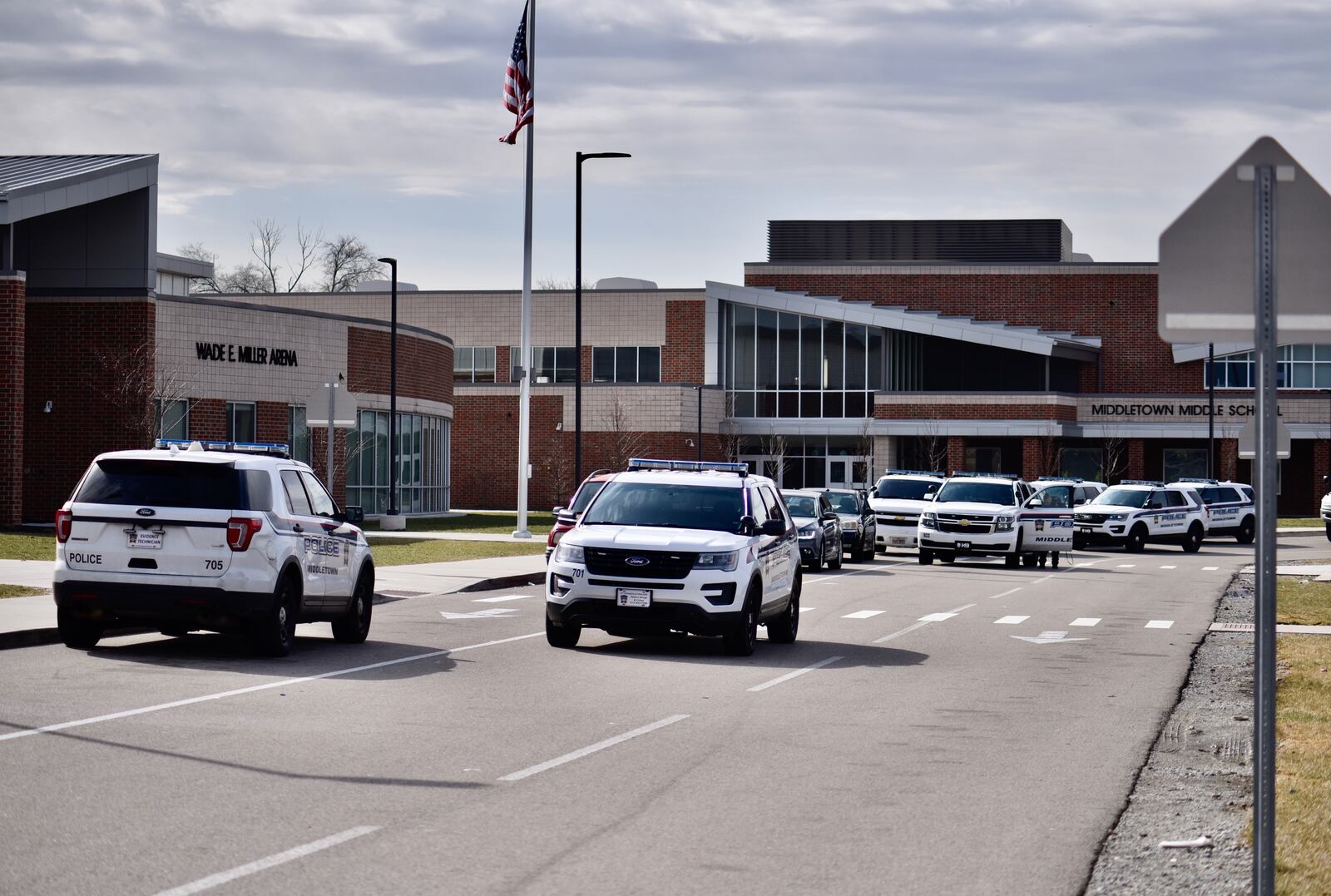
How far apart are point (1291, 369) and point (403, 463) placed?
39834 millimetres

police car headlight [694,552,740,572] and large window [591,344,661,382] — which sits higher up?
large window [591,344,661,382]

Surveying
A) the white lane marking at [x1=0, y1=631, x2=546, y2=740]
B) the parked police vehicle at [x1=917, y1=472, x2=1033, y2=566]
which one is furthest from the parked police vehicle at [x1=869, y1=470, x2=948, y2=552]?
the white lane marking at [x1=0, y1=631, x2=546, y2=740]

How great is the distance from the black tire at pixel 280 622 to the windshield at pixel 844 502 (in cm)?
2246

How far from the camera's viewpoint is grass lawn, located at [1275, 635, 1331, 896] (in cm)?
754

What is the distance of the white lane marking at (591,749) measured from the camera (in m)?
9.84

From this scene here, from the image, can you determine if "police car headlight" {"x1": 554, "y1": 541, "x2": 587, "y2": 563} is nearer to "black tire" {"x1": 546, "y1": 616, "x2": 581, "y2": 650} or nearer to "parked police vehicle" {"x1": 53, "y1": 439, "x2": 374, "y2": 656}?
"black tire" {"x1": 546, "y1": 616, "x2": 581, "y2": 650}

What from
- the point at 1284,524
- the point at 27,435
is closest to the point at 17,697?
the point at 27,435

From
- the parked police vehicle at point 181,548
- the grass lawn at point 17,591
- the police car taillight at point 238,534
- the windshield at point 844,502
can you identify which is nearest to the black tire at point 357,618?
the parked police vehicle at point 181,548

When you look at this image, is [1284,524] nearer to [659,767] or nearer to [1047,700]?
[1047,700]

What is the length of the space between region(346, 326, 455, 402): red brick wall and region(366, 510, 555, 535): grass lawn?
4069mm

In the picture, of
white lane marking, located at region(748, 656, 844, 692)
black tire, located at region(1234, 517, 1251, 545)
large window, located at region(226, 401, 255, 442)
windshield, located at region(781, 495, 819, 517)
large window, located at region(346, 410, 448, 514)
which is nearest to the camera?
white lane marking, located at region(748, 656, 844, 692)

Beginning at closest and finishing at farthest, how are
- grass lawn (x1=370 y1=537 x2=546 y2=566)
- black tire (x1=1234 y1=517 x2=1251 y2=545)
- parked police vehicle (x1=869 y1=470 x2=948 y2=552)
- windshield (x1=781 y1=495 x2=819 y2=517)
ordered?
grass lawn (x1=370 y1=537 x2=546 y2=566) → windshield (x1=781 y1=495 x2=819 y2=517) → parked police vehicle (x1=869 y1=470 x2=948 y2=552) → black tire (x1=1234 y1=517 x2=1251 y2=545)

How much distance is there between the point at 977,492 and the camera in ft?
124

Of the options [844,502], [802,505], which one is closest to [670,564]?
[802,505]
